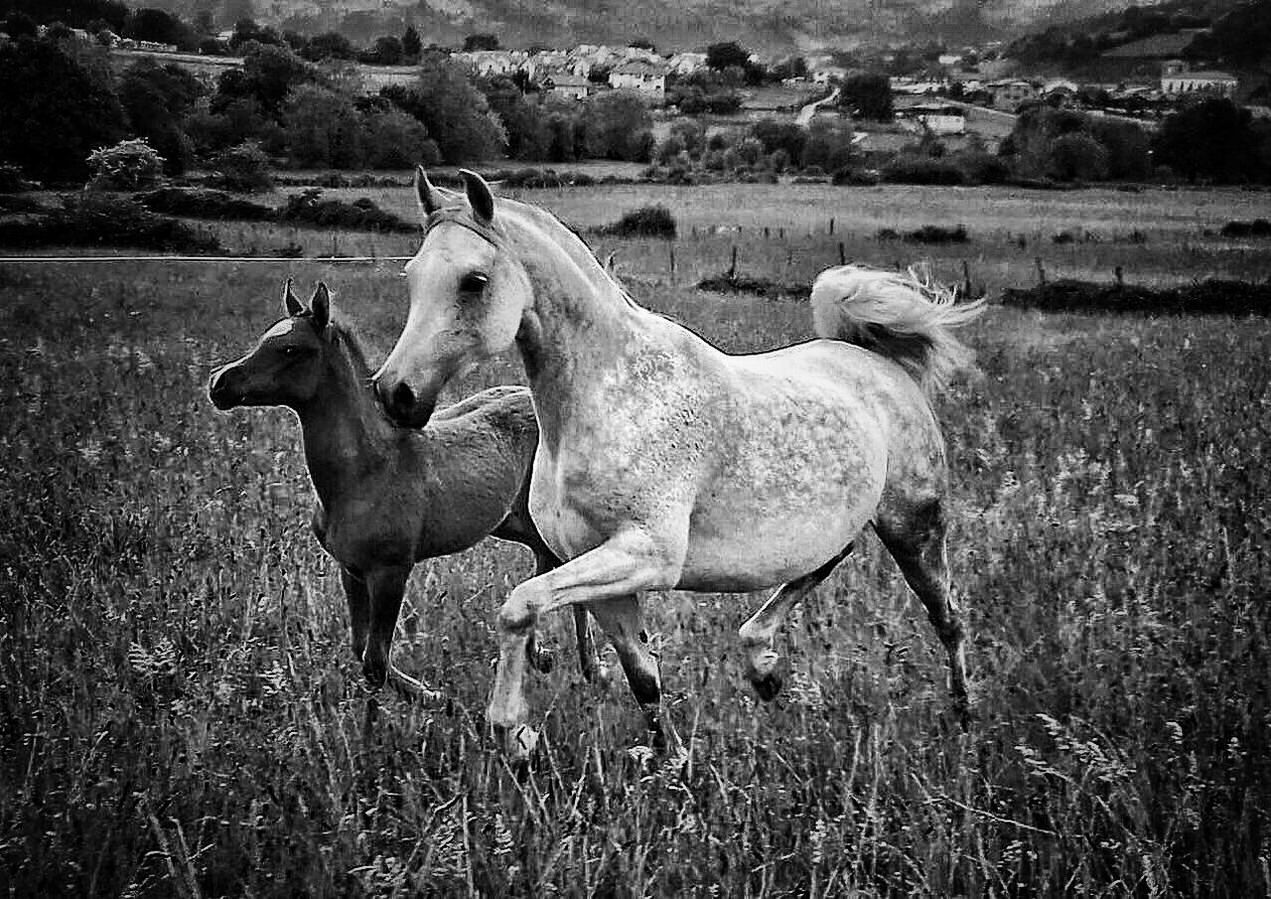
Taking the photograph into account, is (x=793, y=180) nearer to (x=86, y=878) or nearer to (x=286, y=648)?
(x=286, y=648)

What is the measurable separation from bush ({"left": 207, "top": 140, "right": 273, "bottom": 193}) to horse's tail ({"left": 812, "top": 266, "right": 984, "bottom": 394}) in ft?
13.4

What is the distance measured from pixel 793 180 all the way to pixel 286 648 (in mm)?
4746

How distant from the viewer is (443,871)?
7.90 ft

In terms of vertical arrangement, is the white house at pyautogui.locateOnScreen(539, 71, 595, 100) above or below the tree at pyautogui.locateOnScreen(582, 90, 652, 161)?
above

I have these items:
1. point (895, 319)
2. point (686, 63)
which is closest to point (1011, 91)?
point (686, 63)

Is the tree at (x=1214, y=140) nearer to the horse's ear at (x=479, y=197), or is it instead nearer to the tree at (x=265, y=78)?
the tree at (x=265, y=78)

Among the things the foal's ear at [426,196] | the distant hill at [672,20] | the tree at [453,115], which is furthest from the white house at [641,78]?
the foal's ear at [426,196]

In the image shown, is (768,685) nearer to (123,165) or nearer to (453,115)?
(453,115)

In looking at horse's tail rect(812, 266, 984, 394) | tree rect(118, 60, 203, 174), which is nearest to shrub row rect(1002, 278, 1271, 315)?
horse's tail rect(812, 266, 984, 394)

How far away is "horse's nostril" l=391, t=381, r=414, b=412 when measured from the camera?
7.79ft

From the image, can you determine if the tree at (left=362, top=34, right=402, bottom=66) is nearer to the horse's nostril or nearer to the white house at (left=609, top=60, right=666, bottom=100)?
the white house at (left=609, top=60, right=666, bottom=100)

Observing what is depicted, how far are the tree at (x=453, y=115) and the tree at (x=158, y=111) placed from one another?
113 centimetres

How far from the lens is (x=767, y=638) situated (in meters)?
3.43

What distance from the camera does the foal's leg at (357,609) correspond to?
3.55 metres
